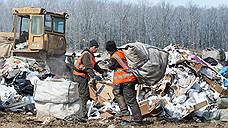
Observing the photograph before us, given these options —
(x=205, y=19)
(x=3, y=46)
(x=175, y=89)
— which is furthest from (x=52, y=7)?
(x=175, y=89)

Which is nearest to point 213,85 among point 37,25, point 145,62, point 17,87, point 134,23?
point 145,62

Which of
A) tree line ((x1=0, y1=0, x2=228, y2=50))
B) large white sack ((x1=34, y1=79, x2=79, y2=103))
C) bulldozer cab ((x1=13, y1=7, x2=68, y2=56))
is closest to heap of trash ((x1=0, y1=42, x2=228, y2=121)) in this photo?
large white sack ((x1=34, y1=79, x2=79, y2=103))

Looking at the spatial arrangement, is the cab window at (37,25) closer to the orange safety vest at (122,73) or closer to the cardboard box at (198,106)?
the cardboard box at (198,106)

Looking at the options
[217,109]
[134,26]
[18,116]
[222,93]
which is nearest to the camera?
[18,116]

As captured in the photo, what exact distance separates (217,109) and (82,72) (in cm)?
304

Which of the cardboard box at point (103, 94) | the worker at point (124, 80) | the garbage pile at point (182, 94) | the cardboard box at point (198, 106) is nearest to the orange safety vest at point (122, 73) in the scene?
the worker at point (124, 80)

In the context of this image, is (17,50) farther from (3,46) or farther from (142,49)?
(142,49)

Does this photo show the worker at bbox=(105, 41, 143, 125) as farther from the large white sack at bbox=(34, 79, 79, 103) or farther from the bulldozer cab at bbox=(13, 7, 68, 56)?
the bulldozer cab at bbox=(13, 7, 68, 56)

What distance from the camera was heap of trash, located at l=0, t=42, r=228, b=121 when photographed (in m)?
7.61

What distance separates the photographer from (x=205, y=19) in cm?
6731

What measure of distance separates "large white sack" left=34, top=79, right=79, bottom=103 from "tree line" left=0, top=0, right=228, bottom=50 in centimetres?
4465

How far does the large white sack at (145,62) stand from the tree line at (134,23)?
44.8 metres

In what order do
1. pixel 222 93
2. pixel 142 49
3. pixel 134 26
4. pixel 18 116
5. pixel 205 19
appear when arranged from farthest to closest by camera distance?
pixel 205 19, pixel 134 26, pixel 222 93, pixel 18 116, pixel 142 49

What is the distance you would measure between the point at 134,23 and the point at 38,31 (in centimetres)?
4519
